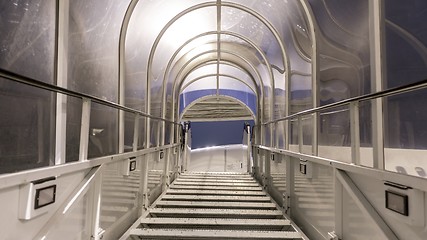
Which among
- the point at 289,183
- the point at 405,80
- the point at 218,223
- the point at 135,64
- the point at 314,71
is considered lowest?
the point at 218,223

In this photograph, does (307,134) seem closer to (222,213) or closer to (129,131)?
(222,213)

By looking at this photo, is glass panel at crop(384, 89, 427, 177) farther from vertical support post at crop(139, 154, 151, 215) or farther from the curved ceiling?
vertical support post at crop(139, 154, 151, 215)

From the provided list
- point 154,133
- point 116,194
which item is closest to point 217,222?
point 116,194

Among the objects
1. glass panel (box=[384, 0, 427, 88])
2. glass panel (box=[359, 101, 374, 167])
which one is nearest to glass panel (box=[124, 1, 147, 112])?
glass panel (box=[359, 101, 374, 167])

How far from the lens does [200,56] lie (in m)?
8.34

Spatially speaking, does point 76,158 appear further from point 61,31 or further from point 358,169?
point 358,169

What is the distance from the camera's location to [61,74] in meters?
2.17

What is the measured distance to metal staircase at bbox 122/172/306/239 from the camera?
3258 millimetres

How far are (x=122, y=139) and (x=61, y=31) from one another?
163 centimetres

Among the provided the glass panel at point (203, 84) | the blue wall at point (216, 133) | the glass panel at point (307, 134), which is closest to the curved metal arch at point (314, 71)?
the glass panel at point (307, 134)

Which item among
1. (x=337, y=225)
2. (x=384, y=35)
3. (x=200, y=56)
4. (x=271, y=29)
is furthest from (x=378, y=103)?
(x=200, y=56)

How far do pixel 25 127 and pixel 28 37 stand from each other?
52cm

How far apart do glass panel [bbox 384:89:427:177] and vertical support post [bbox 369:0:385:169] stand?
1.7 inches

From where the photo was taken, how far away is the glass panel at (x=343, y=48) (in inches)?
92.6
